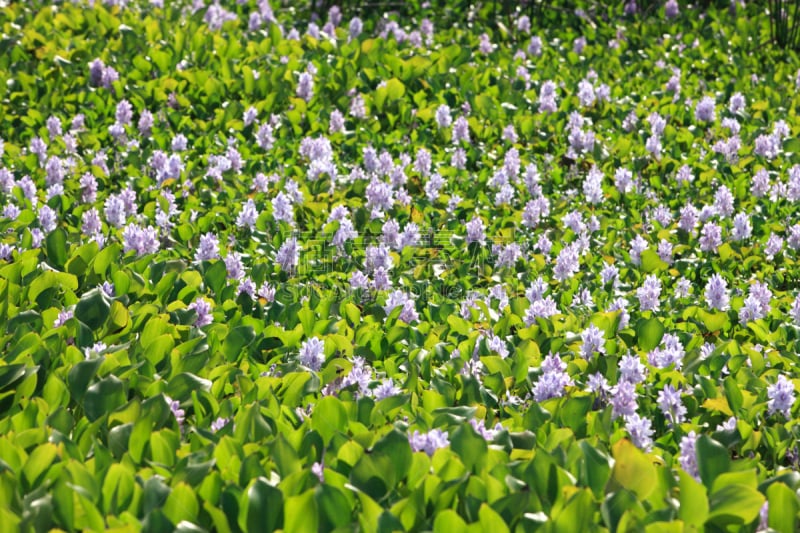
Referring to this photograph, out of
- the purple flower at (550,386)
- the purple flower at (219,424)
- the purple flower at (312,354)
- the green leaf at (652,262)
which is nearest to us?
the purple flower at (219,424)

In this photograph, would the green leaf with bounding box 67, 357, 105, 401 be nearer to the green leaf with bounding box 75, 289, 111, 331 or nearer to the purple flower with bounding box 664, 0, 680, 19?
the green leaf with bounding box 75, 289, 111, 331

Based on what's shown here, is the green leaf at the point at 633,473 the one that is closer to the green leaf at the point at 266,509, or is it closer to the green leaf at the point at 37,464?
the green leaf at the point at 266,509

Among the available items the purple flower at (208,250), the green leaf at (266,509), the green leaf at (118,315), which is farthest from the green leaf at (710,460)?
the purple flower at (208,250)

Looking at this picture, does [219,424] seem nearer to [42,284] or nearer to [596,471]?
[596,471]

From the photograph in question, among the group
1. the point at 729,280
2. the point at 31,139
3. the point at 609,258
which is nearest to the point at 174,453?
the point at 609,258

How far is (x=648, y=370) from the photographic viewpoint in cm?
337

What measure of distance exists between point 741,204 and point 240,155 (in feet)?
8.91

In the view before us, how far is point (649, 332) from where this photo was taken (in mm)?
3666

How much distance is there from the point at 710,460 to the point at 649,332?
1117mm

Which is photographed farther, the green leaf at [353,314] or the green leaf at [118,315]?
the green leaf at [353,314]

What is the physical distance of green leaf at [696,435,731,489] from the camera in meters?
2.58

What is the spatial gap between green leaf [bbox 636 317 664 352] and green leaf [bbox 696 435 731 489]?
108 cm

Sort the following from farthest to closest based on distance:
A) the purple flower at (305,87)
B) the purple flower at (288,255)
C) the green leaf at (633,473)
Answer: the purple flower at (305,87), the purple flower at (288,255), the green leaf at (633,473)

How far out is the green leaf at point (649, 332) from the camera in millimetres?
3656
